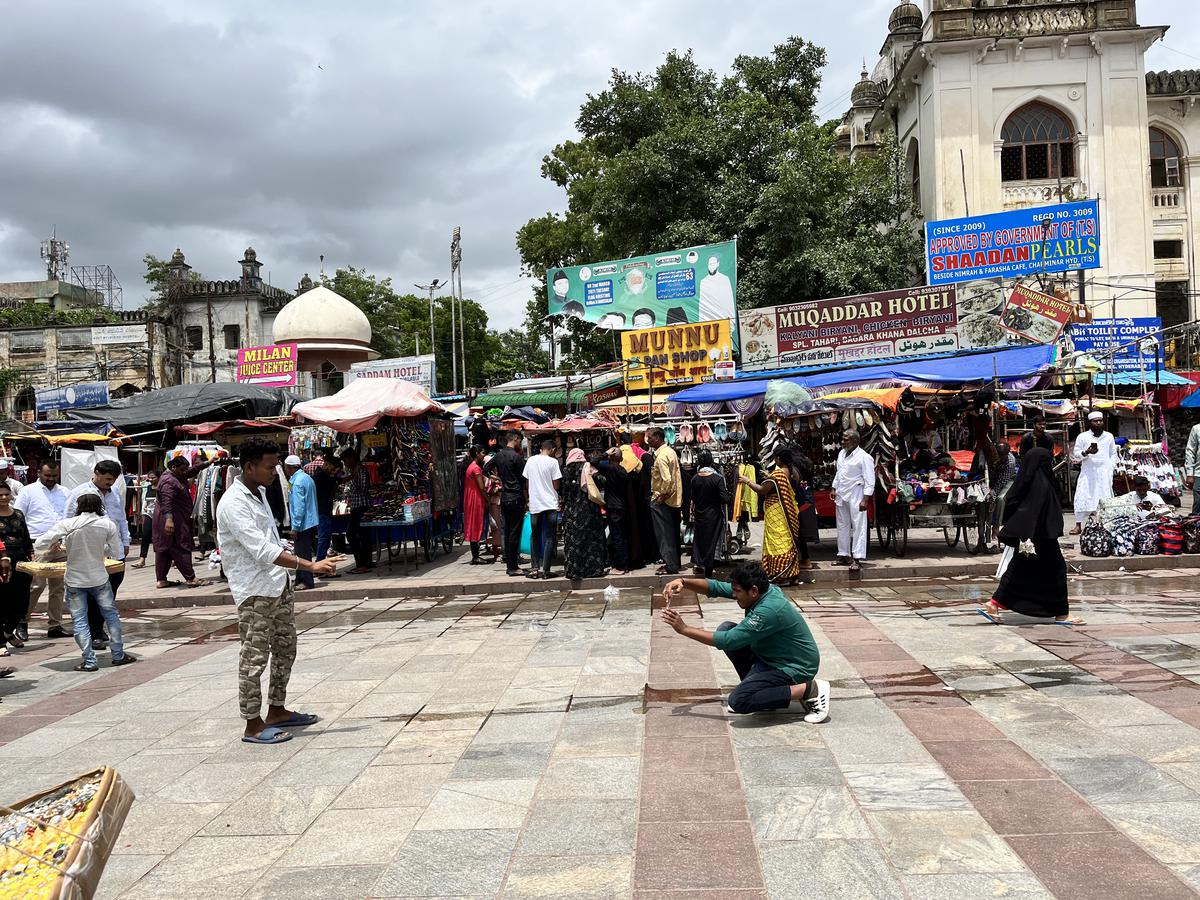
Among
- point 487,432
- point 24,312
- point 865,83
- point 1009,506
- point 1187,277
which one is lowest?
point 1009,506

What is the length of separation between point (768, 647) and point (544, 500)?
6.31 m

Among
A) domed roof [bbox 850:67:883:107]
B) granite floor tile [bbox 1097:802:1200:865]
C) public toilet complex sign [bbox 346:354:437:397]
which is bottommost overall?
granite floor tile [bbox 1097:802:1200:865]

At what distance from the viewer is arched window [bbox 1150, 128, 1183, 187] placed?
27.7 metres

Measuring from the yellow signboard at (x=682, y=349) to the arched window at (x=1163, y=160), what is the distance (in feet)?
60.3

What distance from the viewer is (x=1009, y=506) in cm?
802

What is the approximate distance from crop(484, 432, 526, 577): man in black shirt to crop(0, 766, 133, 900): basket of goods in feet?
29.3

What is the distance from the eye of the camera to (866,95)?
36688 millimetres

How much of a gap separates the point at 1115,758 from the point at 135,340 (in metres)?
37.9

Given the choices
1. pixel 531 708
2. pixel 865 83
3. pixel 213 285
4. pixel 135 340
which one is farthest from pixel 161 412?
pixel 865 83

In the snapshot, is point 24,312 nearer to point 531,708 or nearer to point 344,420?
point 344,420

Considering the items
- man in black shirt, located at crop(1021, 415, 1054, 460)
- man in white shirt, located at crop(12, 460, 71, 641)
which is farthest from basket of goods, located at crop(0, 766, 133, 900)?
man in white shirt, located at crop(12, 460, 71, 641)

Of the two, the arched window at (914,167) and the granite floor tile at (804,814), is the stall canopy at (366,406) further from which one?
the arched window at (914,167)

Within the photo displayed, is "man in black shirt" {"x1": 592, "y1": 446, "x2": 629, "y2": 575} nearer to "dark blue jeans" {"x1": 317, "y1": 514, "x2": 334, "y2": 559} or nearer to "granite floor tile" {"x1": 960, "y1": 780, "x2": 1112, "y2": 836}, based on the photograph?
"dark blue jeans" {"x1": 317, "y1": 514, "x2": 334, "y2": 559}

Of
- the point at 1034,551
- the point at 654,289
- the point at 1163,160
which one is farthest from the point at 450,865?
the point at 1163,160
